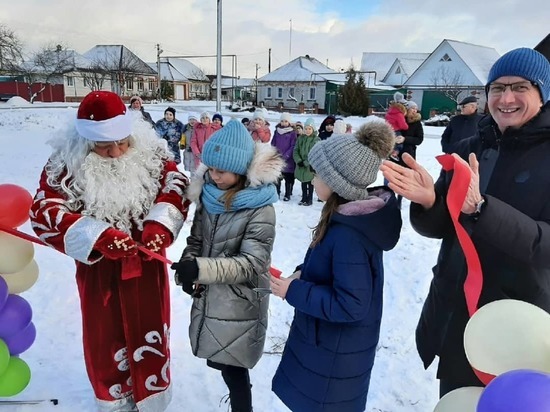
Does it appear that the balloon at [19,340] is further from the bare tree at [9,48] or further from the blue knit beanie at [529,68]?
the bare tree at [9,48]

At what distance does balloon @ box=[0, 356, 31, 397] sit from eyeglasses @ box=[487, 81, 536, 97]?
2611 mm

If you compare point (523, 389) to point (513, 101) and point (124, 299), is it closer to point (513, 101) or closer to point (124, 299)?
point (513, 101)

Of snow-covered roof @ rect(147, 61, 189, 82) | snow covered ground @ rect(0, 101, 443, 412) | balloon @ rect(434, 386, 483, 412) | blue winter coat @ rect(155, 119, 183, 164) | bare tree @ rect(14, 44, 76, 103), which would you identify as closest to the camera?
balloon @ rect(434, 386, 483, 412)

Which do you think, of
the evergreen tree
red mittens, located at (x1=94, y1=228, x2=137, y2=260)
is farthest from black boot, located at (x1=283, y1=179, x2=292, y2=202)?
the evergreen tree

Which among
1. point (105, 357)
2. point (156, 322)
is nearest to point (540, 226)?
point (156, 322)

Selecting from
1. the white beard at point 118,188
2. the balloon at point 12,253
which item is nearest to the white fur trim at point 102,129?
the white beard at point 118,188

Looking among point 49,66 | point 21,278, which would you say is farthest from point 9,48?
point 21,278

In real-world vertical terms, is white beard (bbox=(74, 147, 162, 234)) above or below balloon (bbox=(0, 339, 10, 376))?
above

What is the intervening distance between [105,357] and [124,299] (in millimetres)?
353

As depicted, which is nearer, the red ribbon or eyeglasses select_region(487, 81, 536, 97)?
the red ribbon

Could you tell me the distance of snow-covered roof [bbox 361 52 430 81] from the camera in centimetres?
4697

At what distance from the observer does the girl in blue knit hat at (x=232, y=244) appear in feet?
6.60

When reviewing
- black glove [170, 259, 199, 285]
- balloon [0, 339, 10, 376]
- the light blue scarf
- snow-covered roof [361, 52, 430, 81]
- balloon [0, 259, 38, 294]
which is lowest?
balloon [0, 339, 10, 376]

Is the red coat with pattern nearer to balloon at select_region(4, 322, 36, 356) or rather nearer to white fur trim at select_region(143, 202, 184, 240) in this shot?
white fur trim at select_region(143, 202, 184, 240)
